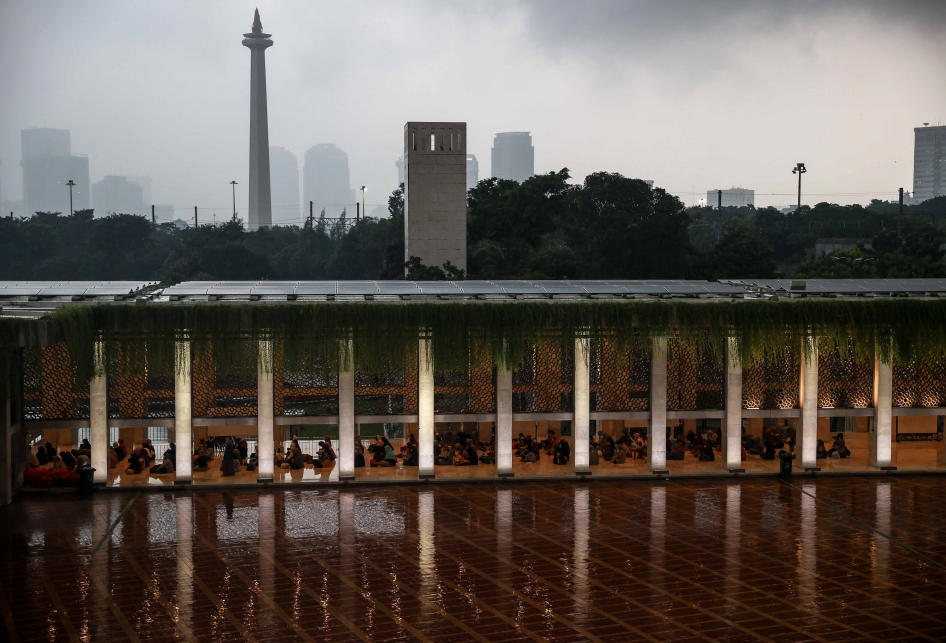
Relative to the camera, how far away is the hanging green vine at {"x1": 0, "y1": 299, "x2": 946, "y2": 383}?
71.5ft

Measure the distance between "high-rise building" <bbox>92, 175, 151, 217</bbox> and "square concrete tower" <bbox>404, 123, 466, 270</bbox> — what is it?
138 metres

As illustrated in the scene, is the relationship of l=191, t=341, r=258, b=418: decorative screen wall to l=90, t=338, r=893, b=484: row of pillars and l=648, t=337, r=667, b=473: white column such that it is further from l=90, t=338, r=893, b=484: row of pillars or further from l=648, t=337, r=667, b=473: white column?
l=648, t=337, r=667, b=473: white column

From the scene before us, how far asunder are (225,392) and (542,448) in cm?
904

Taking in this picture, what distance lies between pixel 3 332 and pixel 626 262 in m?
40.8

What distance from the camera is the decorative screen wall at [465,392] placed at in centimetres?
2338

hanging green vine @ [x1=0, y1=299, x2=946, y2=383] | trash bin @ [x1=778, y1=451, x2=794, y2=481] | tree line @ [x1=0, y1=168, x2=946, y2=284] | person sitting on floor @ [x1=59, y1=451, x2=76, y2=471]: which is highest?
tree line @ [x1=0, y1=168, x2=946, y2=284]

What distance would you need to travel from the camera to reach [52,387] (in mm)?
22109

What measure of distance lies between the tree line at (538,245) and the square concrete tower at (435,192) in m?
1.19

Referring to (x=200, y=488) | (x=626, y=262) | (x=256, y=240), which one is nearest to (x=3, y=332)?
(x=200, y=488)

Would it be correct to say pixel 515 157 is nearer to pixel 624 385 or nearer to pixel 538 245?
pixel 538 245

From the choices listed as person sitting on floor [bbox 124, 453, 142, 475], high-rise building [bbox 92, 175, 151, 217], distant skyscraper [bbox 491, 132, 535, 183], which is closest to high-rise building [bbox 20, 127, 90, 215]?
high-rise building [bbox 92, 175, 151, 217]

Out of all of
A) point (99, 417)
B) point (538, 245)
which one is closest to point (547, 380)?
point (99, 417)

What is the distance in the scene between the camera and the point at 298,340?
22.2 m

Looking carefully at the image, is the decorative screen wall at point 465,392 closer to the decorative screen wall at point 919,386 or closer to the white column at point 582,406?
the white column at point 582,406
